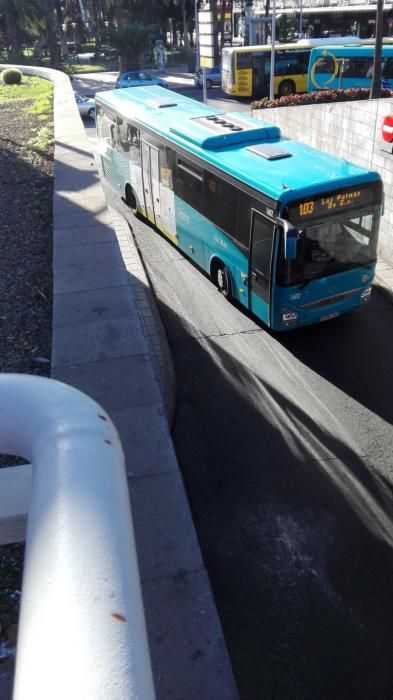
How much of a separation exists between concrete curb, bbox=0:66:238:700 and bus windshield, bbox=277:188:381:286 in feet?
8.44

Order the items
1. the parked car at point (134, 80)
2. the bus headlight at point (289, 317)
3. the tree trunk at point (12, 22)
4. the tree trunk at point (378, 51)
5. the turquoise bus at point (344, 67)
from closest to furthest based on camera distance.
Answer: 1. the bus headlight at point (289, 317)
2. the tree trunk at point (378, 51)
3. the turquoise bus at point (344, 67)
4. the parked car at point (134, 80)
5. the tree trunk at point (12, 22)

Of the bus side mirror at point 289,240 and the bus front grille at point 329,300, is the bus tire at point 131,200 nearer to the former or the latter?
the bus front grille at point 329,300

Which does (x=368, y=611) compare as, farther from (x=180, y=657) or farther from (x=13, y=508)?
(x=13, y=508)

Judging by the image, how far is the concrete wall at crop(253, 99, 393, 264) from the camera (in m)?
13.7

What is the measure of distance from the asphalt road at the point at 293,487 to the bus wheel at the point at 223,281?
37cm

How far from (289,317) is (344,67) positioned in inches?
1106

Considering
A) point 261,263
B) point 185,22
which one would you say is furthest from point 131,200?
point 185,22

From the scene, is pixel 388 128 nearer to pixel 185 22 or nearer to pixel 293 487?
pixel 293 487

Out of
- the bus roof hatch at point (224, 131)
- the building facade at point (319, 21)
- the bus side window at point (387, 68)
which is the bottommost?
the bus roof hatch at point (224, 131)

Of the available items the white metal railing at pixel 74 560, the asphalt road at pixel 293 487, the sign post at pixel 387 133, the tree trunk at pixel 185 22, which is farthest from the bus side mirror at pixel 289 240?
the tree trunk at pixel 185 22

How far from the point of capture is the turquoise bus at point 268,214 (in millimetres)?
9438

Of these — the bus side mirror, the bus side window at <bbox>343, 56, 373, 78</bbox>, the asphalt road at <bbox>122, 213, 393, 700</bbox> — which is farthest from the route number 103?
the bus side window at <bbox>343, 56, 373, 78</bbox>

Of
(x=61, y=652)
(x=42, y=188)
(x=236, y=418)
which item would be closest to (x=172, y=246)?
(x=42, y=188)

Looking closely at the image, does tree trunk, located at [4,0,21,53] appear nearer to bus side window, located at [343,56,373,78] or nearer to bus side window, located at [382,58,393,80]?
bus side window, located at [343,56,373,78]
